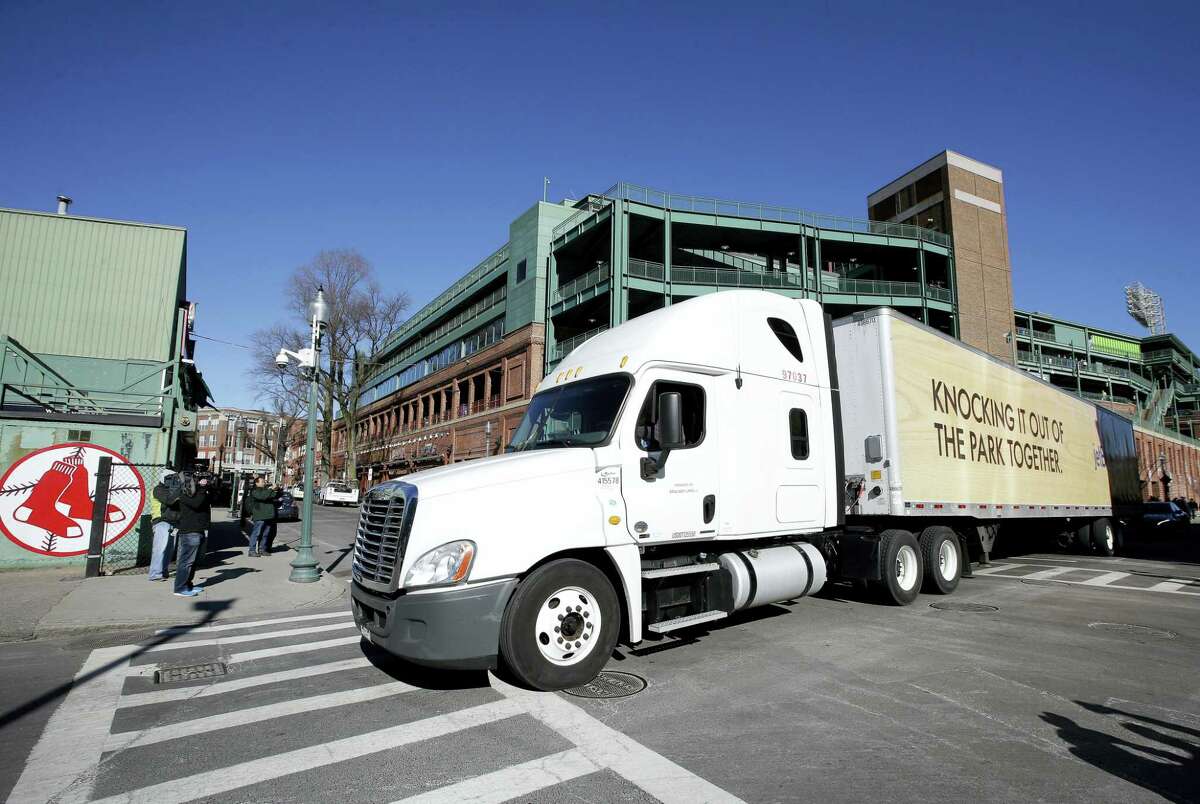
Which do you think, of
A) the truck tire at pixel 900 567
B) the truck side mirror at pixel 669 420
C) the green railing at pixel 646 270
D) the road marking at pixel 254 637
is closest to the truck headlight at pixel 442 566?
the truck side mirror at pixel 669 420

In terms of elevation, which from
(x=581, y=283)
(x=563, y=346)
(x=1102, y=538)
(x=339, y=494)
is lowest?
(x=1102, y=538)

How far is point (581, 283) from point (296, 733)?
1247 inches

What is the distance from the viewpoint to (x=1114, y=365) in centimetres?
7181

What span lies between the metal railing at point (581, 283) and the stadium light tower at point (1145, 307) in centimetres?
9663

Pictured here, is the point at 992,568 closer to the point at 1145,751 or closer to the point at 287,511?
the point at 1145,751

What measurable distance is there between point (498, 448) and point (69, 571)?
28.0 m

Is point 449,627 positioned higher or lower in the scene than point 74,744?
higher

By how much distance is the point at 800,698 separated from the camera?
4.89m

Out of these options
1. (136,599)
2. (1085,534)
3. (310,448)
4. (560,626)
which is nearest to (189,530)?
(136,599)

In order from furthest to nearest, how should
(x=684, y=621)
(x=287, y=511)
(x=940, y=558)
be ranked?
(x=287, y=511), (x=940, y=558), (x=684, y=621)

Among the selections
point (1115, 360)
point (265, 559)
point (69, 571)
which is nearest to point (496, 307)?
point (265, 559)

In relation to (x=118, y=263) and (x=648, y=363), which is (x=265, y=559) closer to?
(x=118, y=263)

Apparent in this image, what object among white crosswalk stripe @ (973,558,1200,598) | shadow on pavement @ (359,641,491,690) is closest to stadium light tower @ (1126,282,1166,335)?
white crosswalk stripe @ (973,558,1200,598)

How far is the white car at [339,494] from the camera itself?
41781mm
